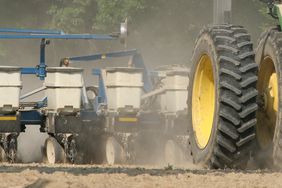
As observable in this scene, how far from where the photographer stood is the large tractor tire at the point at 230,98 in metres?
9.25

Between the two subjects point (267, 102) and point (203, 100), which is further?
point (203, 100)

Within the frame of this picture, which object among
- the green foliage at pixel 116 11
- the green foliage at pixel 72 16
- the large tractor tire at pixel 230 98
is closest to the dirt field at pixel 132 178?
the large tractor tire at pixel 230 98

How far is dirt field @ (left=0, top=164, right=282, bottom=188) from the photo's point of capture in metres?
8.00

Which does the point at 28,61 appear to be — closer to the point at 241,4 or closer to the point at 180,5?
the point at 180,5

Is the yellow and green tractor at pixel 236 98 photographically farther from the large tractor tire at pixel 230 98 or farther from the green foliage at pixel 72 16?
the green foliage at pixel 72 16

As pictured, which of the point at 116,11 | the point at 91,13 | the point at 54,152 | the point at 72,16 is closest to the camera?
the point at 54,152

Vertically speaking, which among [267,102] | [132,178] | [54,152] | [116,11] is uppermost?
[116,11]

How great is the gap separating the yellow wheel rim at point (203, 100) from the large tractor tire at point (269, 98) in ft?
2.09

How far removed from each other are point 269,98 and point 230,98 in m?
0.67

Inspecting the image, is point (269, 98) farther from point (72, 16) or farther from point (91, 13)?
point (91, 13)

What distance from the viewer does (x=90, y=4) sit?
43.8 metres

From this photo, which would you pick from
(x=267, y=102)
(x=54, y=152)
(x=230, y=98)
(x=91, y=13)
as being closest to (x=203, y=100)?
(x=267, y=102)

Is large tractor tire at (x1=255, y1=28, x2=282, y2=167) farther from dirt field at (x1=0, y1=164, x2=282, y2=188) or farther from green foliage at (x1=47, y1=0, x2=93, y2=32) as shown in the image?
green foliage at (x1=47, y1=0, x2=93, y2=32)

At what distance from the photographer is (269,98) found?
982 centimetres
